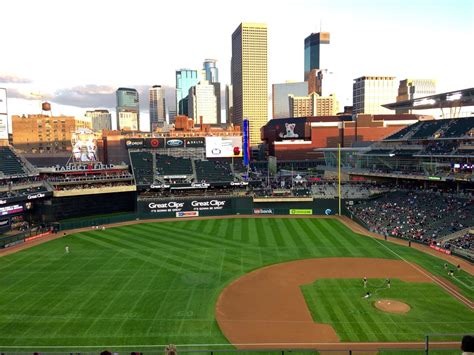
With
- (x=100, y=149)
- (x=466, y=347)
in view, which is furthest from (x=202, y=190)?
(x=100, y=149)

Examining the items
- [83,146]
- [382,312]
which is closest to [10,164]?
[83,146]

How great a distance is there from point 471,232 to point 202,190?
4216cm

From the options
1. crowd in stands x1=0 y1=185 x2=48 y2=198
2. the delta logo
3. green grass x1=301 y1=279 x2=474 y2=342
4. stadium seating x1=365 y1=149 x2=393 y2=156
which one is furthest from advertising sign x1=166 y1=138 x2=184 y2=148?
green grass x1=301 y1=279 x2=474 y2=342

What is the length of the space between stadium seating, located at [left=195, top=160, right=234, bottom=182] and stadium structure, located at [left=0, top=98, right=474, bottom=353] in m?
0.39

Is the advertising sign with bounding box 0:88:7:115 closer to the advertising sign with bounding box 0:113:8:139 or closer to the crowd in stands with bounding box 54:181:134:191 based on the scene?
the advertising sign with bounding box 0:113:8:139

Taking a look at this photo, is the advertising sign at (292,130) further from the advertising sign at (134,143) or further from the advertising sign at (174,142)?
the advertising sign at (134,143)

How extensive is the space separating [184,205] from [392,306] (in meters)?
41.7

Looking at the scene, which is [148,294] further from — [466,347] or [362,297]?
[466,347]

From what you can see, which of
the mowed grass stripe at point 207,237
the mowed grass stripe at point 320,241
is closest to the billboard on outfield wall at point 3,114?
the mowed grass stripe at point 207,237

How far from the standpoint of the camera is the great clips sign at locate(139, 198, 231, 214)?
61594mm

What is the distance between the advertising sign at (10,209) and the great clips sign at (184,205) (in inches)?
678

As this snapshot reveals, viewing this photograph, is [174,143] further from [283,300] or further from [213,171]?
[283,300]

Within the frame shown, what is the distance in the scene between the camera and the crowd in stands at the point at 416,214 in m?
44.8

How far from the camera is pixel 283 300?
27672 millimetres
